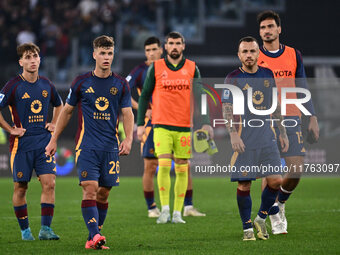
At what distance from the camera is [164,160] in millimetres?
9250

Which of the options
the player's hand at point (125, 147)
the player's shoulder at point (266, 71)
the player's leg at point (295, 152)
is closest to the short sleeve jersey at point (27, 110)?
the player's hand at point (125, 147)

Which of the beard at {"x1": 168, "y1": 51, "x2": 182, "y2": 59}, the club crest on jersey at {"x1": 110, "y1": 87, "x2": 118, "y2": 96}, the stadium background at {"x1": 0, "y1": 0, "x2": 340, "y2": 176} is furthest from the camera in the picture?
the stadium background at {"x1": 0, "y1": 0, "x2": 340, "y2": 176}

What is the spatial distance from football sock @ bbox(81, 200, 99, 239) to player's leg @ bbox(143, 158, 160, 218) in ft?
10.9

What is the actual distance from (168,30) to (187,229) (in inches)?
571

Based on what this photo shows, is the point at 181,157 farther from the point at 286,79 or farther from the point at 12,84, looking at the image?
the point at 12,84

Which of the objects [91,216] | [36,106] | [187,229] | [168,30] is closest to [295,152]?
[187,229]

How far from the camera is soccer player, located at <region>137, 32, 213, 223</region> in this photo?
9.28m

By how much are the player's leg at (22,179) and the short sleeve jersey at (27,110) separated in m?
0.10

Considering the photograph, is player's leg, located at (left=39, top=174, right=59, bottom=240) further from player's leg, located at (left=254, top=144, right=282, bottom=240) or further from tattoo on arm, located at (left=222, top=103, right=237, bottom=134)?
player's leg, located at (left=254, top=144, right=282, bottom=240)

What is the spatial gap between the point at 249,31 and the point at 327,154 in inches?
242

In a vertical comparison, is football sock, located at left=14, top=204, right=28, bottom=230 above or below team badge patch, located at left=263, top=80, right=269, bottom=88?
below

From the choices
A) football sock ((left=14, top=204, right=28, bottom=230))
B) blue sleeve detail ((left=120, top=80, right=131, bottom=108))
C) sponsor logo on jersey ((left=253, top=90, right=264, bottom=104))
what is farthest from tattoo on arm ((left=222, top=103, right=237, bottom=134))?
football sock ((left=14, top=204, right=28, bottom=230))

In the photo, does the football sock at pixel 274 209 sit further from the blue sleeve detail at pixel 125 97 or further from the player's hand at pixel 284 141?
the blue sleeve detail at pixel 125 97

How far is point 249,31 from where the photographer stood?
23531 millimetres
